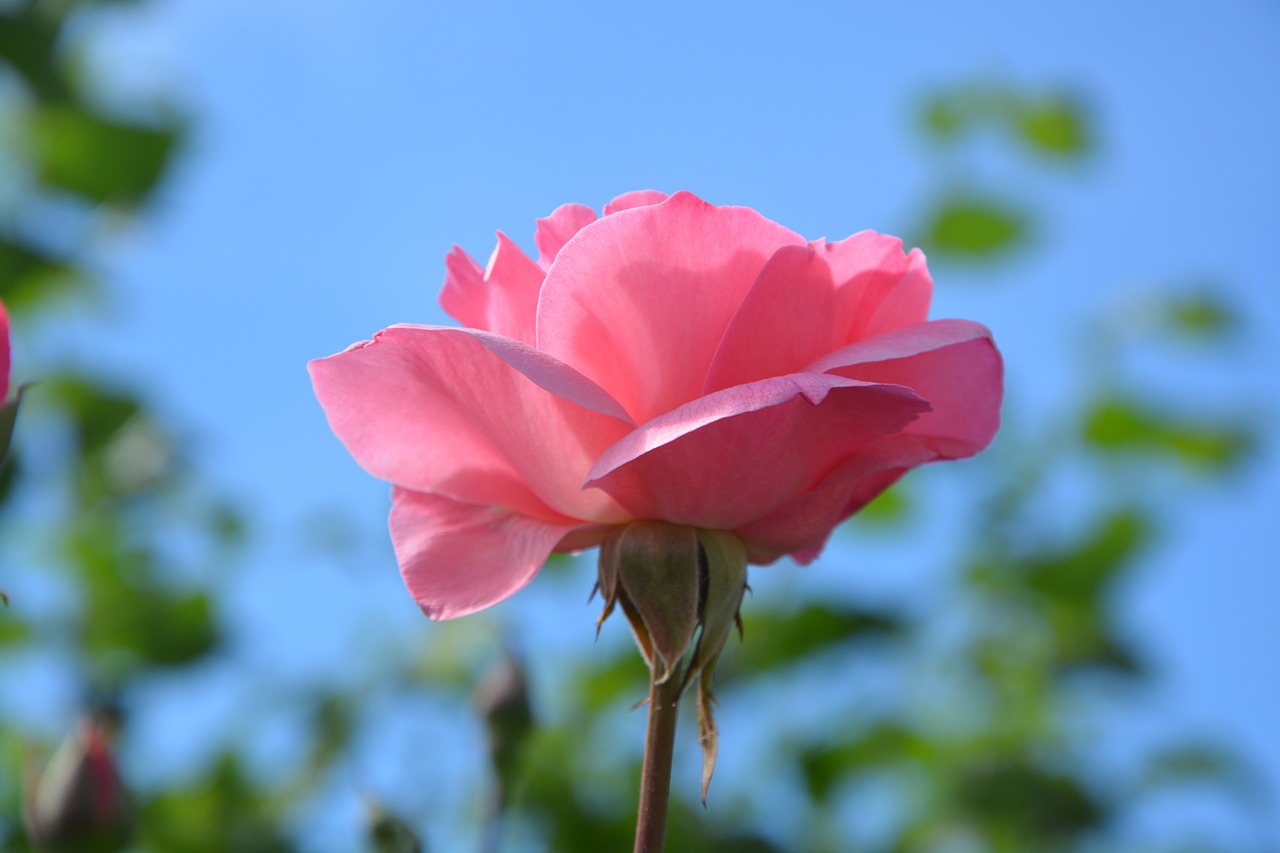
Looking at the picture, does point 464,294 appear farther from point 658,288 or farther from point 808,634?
point 808,634

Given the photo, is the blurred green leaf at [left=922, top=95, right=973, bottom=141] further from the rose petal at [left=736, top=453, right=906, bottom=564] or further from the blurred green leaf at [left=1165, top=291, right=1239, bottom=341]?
the rose petal at [left=736, top=453, right=906, bottom=564]

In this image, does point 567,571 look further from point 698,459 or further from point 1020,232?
point 698,459

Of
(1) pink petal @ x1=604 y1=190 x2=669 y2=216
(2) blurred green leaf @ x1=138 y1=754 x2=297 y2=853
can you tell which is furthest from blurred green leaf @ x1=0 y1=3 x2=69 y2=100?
(1) pink petal @ x1=604 y1=190 x2=669 y2=216

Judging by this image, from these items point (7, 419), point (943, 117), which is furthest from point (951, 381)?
point (943, 117)

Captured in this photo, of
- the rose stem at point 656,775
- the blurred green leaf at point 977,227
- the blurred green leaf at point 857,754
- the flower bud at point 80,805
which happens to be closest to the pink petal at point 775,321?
the rose stem at point 656,775

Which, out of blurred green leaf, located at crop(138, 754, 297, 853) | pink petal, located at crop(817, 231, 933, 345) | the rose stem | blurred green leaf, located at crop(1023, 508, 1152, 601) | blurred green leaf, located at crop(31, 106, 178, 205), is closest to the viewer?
the rose stem

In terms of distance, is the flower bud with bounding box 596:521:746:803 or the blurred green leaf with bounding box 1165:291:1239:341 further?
the blurred green leaf with bounding box 1165:291:1239:341

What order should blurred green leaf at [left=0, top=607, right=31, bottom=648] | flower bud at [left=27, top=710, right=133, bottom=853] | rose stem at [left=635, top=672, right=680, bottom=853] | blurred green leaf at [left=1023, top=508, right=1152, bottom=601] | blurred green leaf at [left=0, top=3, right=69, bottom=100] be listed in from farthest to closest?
blurred green leaf at [left=1023, top=508, right=1152, bottom=601]
blurred green leaf at [left=0, top=3, right=69, bottom=100]
blurred green leaf at [left=0, top=607, right=31, bottom=648]
flower bud at [left=27, top=710, right=133, bottom=853]
rose stem at [left=635, top=672, right=680, bottom=853]
